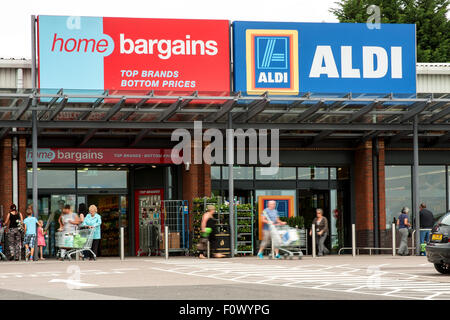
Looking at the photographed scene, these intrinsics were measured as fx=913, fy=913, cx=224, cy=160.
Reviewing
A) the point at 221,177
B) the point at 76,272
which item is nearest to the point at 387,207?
the point at 221,177

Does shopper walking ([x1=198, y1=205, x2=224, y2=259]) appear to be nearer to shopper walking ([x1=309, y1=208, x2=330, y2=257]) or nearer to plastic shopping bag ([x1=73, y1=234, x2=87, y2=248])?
plastic shopping bag ([x1=73, y1=234, x2=87, y2=248])

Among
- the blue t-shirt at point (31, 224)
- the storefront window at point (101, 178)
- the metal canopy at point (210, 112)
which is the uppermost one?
the metal canopy at point (210, 112)

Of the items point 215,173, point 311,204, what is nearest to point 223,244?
point 215,173

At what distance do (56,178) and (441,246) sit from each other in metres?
15.9

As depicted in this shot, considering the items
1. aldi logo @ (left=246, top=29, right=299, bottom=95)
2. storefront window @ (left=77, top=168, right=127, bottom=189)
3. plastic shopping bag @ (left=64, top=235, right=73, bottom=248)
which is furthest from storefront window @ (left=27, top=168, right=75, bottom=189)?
aldi logo @ (left=246, top=29, right=299, bottom=95)

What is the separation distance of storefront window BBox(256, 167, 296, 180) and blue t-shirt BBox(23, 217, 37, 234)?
28.7 feet

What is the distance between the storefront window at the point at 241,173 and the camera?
1210 inches

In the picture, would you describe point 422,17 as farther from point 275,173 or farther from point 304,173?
point 275,173

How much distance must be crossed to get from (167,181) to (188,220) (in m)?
1.87

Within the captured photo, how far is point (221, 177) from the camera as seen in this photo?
30.7 metres

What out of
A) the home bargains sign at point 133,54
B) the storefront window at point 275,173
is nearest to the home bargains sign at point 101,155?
the storefront window at point 275,173

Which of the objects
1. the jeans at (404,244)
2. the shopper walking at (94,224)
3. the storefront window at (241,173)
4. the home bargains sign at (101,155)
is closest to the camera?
the shopper walking at (94,224)

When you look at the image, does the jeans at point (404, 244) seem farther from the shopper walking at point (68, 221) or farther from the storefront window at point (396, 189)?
the shopper walking at point (68, 221)

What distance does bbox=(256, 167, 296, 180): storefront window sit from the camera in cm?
3101
